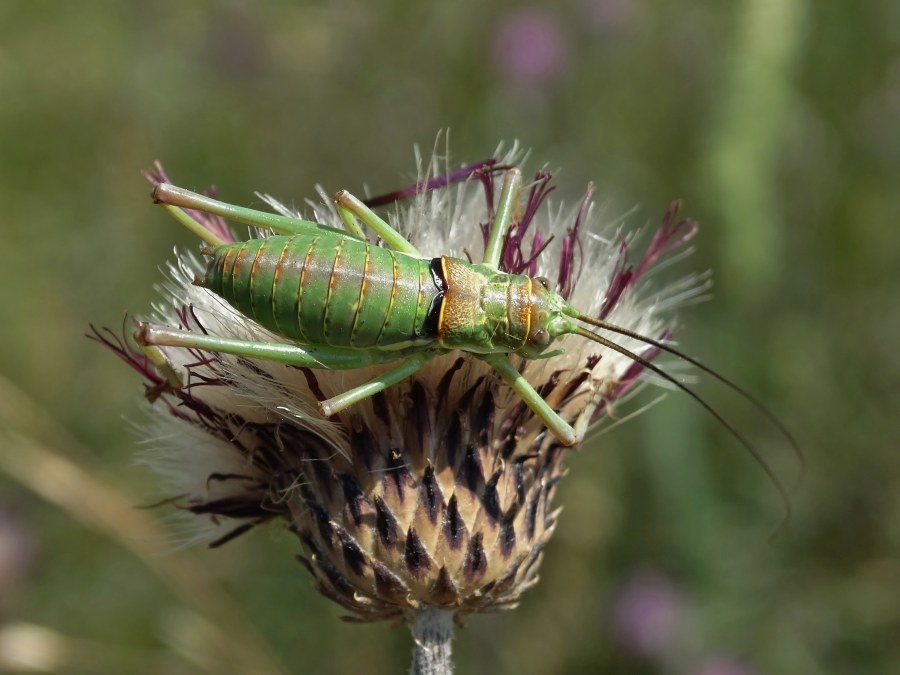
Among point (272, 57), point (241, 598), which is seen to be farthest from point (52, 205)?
point (241, 598)

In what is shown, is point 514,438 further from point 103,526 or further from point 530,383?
point 103,526

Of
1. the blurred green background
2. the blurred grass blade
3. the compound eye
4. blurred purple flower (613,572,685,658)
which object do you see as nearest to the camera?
the compound eye

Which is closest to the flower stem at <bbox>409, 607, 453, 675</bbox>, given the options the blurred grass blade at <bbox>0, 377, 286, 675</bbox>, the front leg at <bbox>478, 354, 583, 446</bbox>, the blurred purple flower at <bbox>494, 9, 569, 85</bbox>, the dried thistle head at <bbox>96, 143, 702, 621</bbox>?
the dried thistle head at <bbox>96, 143, 702, 621</bbox>

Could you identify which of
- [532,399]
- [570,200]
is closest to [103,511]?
[532,399]

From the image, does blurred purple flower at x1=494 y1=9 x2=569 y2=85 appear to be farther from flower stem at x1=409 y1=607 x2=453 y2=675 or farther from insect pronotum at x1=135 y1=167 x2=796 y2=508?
flower stem at x1=409 y1=607 x2=453 y2=675

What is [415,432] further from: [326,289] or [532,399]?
[326,289]

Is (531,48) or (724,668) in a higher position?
(531,48)

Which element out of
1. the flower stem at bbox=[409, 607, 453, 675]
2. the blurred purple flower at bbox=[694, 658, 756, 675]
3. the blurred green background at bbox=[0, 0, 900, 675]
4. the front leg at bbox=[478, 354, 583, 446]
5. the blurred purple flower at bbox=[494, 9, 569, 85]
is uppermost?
the blurred purple flower at bbox=[494, 9, 569, 85]
